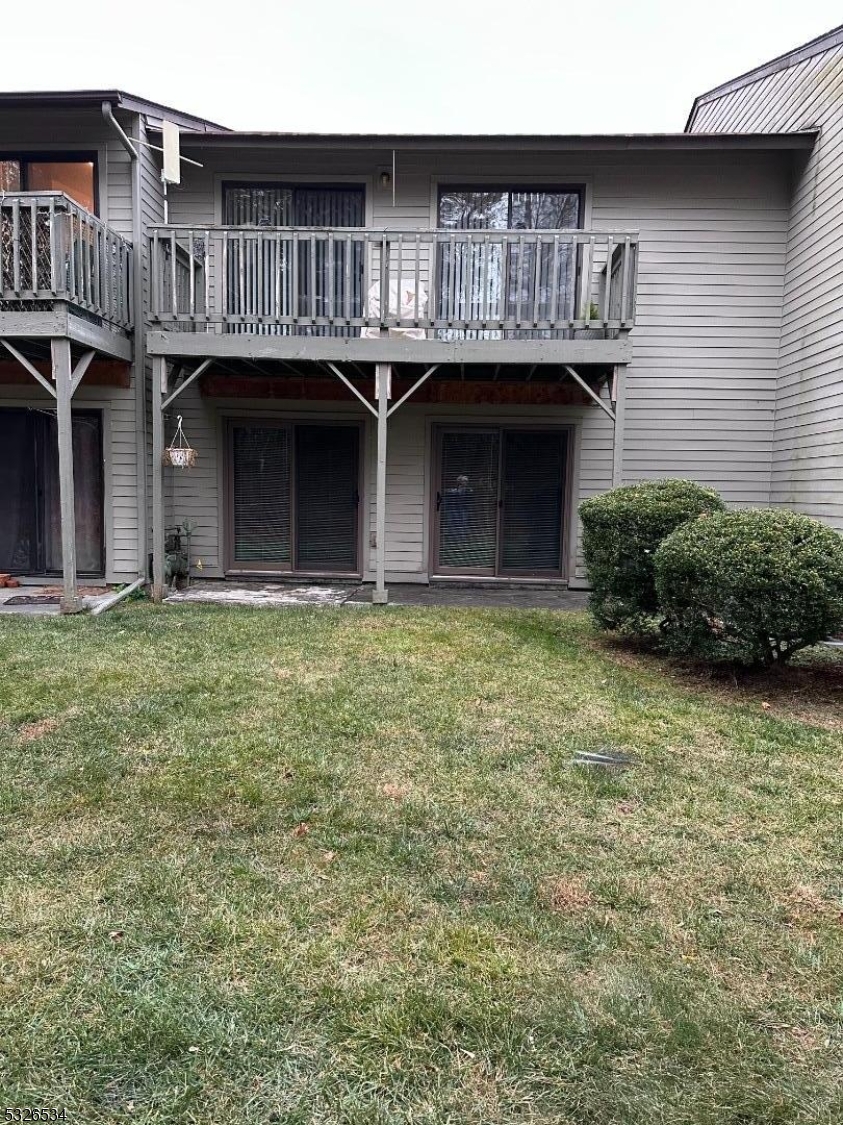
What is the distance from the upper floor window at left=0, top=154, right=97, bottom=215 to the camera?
8.11 meters

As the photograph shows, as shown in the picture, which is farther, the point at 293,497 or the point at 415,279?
the point at 293,497

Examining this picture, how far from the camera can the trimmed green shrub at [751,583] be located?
166 inches

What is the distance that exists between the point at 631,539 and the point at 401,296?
13.2ft

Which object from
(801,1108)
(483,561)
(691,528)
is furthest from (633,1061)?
(483,561)

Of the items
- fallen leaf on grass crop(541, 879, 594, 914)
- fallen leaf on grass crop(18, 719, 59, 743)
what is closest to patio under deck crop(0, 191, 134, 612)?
fallen leaf on grass crop(18, 719, 59, 743)

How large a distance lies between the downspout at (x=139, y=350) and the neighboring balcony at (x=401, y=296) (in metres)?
0.43

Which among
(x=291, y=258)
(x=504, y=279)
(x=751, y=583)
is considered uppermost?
(x=291, y=258)

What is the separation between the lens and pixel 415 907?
7.30 ft

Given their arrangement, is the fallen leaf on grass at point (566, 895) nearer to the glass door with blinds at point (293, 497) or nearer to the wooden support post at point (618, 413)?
the wooden support post at point (618, 413)

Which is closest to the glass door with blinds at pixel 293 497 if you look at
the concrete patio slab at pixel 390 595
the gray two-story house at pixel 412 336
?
the gray two-story house at pixel 412 336

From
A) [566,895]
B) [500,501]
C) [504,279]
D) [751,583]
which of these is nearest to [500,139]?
[504,279]

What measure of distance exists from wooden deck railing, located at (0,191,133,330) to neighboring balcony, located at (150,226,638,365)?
533mm

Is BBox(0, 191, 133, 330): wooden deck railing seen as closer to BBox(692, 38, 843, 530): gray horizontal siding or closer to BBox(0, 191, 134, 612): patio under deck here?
BBox(0, 191, 134, 612): patio under deck

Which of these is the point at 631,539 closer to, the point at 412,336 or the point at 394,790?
the point at 394,790
